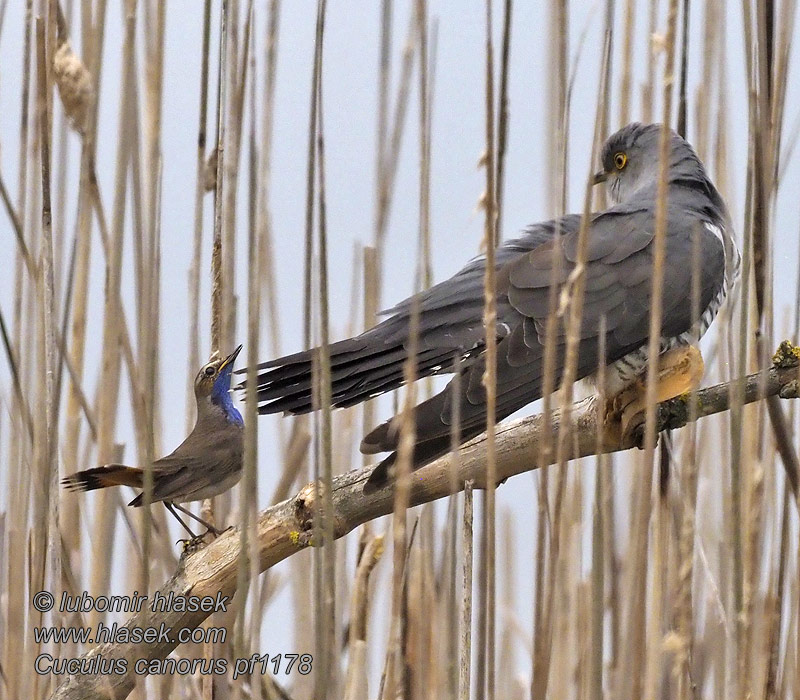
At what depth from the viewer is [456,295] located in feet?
4.60

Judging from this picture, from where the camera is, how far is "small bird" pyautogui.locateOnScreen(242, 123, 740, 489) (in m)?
1.14

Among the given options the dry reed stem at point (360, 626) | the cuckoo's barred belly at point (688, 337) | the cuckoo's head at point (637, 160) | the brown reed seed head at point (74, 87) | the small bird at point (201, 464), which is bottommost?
the dry reed stem at point (360, 626)

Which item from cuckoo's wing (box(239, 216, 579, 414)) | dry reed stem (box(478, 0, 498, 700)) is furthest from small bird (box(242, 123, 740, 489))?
dry reed stem (box(478, 0, 498, 700))

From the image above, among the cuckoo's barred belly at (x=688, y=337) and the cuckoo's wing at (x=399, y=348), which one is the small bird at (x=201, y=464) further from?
the cuckoo's barred belly at (x=688, y=337)

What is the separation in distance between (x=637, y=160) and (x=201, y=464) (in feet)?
3.66

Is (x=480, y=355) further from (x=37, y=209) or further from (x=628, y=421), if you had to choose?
(x=37, y=209)

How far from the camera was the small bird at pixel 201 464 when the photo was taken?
1189 mm

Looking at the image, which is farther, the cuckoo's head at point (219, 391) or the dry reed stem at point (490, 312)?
the cuckoo's head at point (219, 391)

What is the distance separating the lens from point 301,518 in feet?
3.58

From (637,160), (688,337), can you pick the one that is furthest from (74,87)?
(637,160)

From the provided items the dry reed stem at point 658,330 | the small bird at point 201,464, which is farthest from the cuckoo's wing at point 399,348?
the dry reed stem at point 658,330

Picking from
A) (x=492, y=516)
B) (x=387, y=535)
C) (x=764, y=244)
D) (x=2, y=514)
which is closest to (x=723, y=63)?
(x=764, y=244)

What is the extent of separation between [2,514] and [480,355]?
0.74m

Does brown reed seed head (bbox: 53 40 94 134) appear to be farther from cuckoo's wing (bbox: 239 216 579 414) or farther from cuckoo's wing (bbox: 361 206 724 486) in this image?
cuckoo's wing (bbox: 361 206 724 486)
